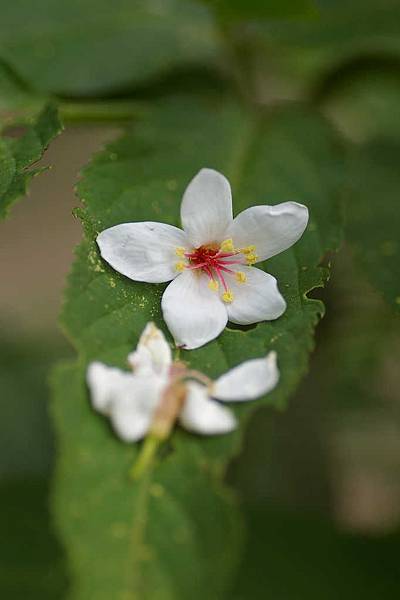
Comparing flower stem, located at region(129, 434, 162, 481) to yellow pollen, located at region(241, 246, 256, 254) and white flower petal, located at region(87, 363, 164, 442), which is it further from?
yellow pollen, located at region(241, 246, 256, 254)

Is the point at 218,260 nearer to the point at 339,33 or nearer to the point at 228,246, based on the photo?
the point at 228,246

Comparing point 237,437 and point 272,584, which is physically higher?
point 237,437

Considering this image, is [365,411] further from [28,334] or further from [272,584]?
[28,334]

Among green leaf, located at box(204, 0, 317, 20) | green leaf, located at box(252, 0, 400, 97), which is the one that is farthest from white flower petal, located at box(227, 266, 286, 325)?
green leaf, located at box(252, 0, 400, 97)

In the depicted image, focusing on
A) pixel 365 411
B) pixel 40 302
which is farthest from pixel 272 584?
pixel 40 302

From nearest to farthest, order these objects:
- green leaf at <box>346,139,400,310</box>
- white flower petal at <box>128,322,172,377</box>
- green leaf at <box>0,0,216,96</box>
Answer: white flower petal at <box>128,322,172,377</box>
green leaf at <box>346,139,400,310</box>
green leaf at <box>0,0,216,96</box>

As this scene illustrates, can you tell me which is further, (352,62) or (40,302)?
(40,302)
